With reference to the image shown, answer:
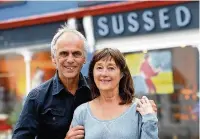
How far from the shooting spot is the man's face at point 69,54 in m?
2.97

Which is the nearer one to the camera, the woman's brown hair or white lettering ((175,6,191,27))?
the woman's brown hair

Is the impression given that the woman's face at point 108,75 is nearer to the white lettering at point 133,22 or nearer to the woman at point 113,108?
the woman at point 113,108

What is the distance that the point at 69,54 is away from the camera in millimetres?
2980

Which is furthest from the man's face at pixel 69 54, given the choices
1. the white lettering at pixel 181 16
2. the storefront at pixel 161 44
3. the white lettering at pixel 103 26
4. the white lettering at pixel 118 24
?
the white lettering at pixel 103 26

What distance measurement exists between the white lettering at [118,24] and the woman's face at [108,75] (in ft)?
19.8

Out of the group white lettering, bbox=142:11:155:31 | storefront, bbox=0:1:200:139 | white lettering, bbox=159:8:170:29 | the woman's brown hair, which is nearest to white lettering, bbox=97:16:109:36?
storefront, bbox=0:1:200:139

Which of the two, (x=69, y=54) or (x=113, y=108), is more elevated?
(x=69, y=54)

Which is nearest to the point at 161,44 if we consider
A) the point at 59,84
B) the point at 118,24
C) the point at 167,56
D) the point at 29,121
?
the point at 167,56

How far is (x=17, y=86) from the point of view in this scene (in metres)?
10.6

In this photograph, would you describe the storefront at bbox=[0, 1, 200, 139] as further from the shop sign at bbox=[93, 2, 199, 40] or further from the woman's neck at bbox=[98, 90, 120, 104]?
the woman's neck at bbox=[98, 90, 120, 104]

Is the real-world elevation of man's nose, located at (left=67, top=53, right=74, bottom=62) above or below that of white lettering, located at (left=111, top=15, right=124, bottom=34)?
below

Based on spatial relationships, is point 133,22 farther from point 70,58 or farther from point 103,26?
point 70,58

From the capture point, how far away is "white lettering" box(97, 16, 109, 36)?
29.3ft

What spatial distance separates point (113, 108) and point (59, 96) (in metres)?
0.44
